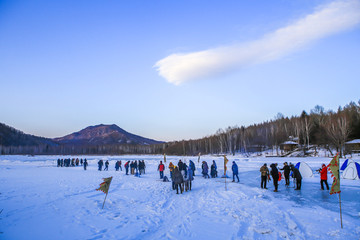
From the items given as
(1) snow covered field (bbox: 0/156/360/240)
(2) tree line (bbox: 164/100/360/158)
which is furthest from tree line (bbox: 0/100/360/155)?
(1) snow covered field (bbox: 0/156/360/240)

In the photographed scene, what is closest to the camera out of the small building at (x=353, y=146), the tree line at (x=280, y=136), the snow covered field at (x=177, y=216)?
the snow covered field at (x=177, y=216)

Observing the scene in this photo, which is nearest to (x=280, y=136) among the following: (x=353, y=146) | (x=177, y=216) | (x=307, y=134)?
(x=307, y=134)

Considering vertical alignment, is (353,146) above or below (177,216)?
above

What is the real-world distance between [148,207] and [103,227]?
2671mm

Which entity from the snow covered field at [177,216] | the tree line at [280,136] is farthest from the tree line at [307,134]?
the snow covered field at [177,216]

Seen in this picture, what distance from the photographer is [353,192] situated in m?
11.6

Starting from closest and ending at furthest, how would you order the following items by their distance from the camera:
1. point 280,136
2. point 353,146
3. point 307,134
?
point 353,146
point 307,134
point 280,136

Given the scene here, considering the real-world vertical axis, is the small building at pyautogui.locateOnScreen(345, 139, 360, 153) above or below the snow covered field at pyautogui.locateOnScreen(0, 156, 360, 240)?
above

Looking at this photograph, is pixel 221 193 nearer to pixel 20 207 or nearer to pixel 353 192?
pixel 353 192

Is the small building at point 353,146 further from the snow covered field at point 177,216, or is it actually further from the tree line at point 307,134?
the snow covered field at point 177,216

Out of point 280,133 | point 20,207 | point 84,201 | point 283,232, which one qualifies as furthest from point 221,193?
point 280,133

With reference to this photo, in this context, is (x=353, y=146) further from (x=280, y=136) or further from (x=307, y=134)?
(x=280, y=136)

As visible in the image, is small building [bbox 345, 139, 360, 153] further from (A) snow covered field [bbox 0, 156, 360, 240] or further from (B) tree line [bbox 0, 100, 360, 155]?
(A) snow covered field [bbox 0, 156, 360, 240]

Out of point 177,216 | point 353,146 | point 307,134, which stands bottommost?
point 177,216
